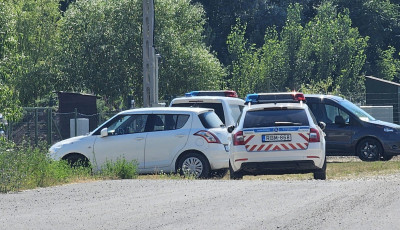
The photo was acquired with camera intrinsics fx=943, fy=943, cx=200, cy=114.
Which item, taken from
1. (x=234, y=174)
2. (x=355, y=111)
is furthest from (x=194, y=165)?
(x=355, y=111)

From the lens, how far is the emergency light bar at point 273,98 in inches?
791

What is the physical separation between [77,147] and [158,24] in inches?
1200

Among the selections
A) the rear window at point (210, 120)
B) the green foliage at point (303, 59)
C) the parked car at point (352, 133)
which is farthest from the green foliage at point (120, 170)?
the green foliage at point (303, 59)

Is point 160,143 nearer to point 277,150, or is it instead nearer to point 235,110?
point 277,150

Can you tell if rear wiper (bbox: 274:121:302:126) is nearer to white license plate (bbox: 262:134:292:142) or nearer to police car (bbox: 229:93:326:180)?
police car (bbox: 229:93:326:180)

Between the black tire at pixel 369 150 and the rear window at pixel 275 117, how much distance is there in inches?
350

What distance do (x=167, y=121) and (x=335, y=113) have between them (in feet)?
26.9

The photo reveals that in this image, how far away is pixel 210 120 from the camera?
2055 cm

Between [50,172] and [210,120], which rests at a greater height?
[210,120]

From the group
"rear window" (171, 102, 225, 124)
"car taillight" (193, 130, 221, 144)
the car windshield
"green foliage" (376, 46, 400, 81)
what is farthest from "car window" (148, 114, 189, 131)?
"green foliage" (376, 46, 400, 81)

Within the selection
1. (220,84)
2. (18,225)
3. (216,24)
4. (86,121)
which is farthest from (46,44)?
(18,225)

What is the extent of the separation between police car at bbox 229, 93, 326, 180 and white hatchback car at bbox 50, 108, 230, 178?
1560 millimetres


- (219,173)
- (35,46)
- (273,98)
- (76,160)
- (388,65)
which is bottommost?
(219,173)

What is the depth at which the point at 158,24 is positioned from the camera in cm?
5062
